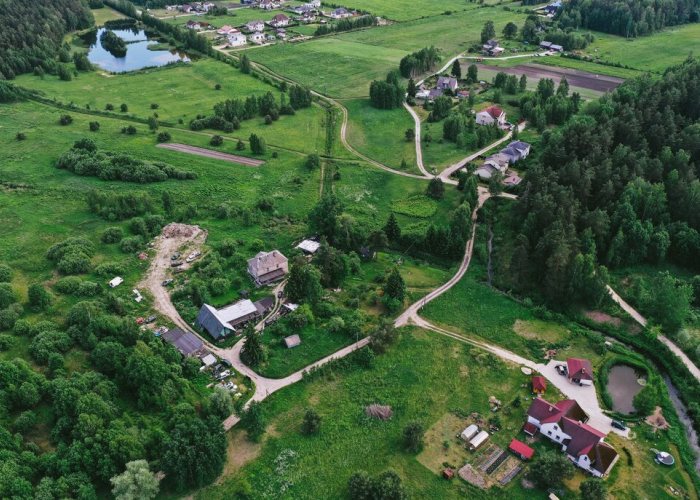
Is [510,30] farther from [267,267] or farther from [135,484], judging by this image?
[135,484]

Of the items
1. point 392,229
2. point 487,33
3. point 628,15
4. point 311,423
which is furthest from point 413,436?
point 628,15

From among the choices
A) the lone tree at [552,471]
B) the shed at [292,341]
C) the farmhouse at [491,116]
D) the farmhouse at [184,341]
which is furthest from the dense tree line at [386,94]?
the lone tree at [552,471]

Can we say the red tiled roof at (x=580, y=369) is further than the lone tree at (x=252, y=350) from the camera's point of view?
No

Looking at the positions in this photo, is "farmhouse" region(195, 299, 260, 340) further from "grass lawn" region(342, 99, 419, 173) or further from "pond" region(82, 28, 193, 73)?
"pond" region(82, 28, 193, 73)

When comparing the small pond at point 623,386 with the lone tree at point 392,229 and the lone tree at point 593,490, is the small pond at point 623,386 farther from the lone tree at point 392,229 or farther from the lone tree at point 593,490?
the lone tree at point 392,229

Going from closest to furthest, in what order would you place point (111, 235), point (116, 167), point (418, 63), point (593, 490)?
point (593, 490), point (111, 235), point (116, 167), point (418, 63)

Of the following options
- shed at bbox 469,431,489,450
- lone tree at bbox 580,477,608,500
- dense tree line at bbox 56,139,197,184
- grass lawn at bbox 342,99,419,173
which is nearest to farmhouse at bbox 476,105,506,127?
grass lawn at bbox 342,99,419,173

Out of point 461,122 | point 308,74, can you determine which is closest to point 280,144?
point 461,122
